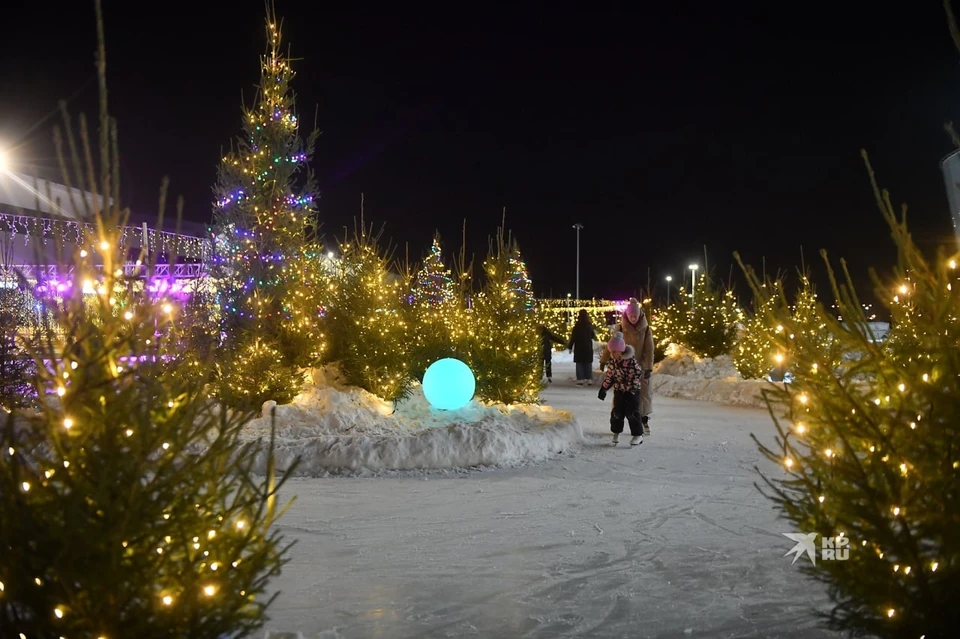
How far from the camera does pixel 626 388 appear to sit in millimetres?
9844

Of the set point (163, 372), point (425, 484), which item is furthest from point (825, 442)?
point (425, 484)

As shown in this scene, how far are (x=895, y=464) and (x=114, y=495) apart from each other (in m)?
2.78

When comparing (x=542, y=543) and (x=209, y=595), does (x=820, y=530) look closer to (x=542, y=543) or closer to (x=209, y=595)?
(x=209, y=595)

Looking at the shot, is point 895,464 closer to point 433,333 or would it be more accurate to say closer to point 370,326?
point 370,326

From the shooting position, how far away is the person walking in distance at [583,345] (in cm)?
1855

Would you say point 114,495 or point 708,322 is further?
point 708,322

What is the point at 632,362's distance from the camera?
9.93 m

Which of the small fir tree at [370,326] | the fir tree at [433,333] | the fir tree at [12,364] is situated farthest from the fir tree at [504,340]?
the fir tree at [12,364]

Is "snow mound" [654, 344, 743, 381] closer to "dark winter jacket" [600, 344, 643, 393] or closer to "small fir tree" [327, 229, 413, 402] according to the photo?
"dark winter jacket" [600, 344, 643, 393]

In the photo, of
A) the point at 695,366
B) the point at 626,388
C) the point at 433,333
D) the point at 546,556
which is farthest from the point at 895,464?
the point at 695,366

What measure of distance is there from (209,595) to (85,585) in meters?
0.39

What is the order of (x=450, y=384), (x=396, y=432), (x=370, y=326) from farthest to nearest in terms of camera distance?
(x=370, y=326) < (x=450, y=384) < (x=396, y=432)

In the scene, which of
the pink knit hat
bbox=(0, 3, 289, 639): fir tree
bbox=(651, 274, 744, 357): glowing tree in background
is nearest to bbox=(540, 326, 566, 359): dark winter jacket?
bbox=(651, 274, 744, 357): glowing tree in background

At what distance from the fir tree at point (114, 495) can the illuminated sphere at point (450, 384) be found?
7.26 metres
